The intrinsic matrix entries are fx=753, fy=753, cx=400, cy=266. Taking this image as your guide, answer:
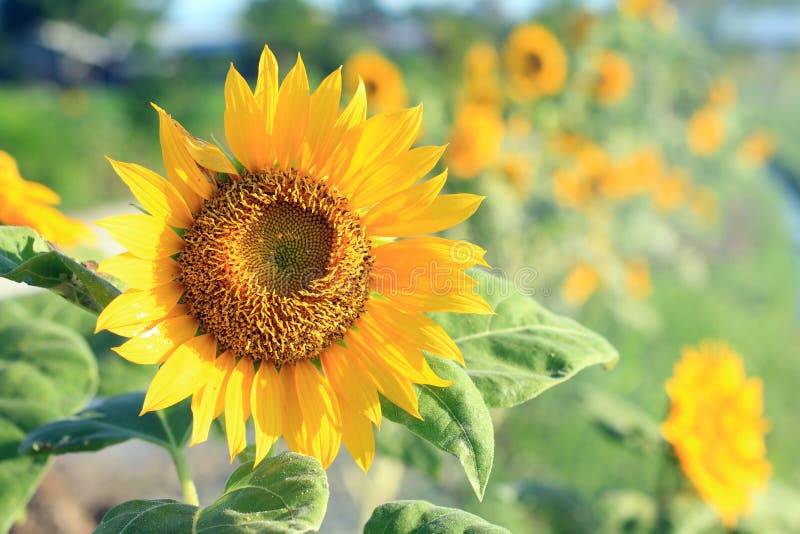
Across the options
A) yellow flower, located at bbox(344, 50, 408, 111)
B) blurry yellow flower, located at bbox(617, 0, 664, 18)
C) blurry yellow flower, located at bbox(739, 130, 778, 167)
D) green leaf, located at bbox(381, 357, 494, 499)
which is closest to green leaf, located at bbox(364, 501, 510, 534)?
green leaf, located at bbox(381, 357, 494, 499)

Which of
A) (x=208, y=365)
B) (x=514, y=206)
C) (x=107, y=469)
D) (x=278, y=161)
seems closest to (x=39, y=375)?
(x=208, y=365)

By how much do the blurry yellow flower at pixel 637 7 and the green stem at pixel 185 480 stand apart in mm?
4819

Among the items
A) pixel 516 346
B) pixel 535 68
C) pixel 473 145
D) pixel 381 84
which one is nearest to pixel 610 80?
pixel 535 68

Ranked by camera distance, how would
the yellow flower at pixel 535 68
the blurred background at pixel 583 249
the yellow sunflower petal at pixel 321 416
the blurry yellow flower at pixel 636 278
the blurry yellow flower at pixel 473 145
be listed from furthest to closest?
the blurry yellow flower at pixel 636 278, the yellow flower at pixel 535 68, the blurry yellow flower at pixel 473 145, the blurred background at pixel 583 249, the yellow sunflower petal at pixel 321 416

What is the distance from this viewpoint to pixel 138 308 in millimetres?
891

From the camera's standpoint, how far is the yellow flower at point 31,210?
1.23 meters

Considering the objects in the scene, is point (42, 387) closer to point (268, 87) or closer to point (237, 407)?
point (237, 407)

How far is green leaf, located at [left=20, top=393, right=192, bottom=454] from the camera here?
1049 mm

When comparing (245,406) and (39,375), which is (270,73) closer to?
(245,406)

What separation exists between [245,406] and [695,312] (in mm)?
6629

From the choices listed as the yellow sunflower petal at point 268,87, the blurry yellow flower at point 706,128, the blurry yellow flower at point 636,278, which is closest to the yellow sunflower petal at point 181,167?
the yellow sunflower petal at point 268,87

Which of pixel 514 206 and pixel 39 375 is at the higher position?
pixel 514 206

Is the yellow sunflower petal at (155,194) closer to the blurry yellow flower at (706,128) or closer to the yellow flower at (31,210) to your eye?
the yellow flower at (31,210)

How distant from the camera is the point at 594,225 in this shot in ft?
15.4
